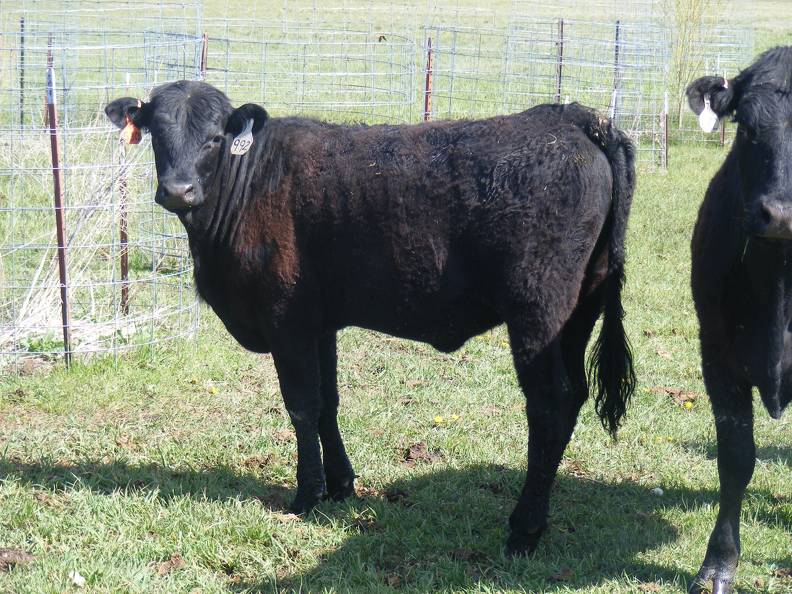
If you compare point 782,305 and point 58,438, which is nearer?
point 782,305

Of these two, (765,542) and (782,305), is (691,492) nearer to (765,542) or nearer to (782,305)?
(765,542)

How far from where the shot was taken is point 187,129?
550cm

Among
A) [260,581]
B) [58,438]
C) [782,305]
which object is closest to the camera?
[782,305]

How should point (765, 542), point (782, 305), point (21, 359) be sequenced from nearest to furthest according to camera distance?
1. point (782, 305)
2. point (765, 542)
3. point (21, 359)

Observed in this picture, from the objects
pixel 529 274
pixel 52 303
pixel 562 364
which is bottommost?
pixel 52 303

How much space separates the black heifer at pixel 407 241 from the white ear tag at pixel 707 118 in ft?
2.25

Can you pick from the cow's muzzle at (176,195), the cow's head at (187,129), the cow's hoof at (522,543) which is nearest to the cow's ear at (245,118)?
the cow's head at (187,129)

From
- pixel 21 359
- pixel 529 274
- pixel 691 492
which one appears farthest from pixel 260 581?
pixel 21 359

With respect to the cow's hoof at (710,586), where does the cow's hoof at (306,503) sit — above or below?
below

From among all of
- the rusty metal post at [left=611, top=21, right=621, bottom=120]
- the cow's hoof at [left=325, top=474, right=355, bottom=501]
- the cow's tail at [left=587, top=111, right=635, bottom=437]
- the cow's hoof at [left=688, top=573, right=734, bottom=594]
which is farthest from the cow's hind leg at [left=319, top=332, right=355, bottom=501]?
the rusty metal post at [left=611, top=21, right=621, bottom=120]

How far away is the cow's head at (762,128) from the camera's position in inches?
151

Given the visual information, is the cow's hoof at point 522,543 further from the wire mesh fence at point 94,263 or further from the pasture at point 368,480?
the wire mesh fence at point 94,263

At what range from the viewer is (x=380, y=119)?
655 inches

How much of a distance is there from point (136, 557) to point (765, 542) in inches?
133
